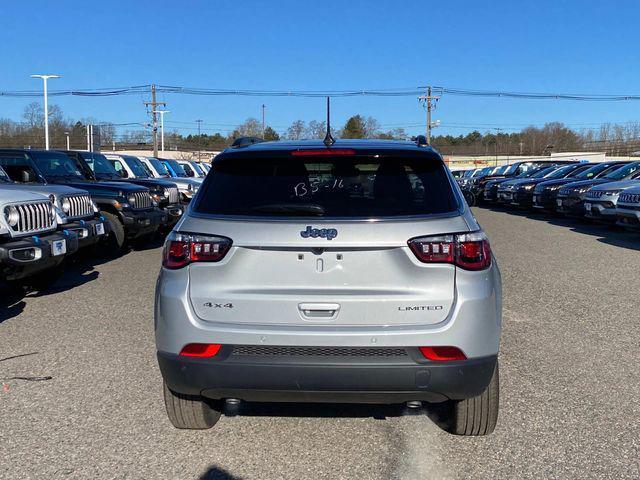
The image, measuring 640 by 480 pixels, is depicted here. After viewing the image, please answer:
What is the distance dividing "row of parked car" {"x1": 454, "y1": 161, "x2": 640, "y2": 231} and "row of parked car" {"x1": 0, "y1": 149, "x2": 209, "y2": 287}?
18.4ft

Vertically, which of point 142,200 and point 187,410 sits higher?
point 142,200

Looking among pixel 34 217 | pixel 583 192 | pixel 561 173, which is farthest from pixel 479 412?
pixel 561 173

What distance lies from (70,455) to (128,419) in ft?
1.64

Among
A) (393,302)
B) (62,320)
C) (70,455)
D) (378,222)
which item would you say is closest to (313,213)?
(378,222)

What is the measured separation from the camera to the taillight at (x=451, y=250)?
3.02 m

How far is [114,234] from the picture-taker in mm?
10641

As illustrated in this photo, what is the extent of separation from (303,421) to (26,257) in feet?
12.9

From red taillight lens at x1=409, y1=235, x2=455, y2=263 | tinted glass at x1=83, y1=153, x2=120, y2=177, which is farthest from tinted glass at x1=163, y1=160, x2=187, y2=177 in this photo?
red taillight lens at x1=409, y1=235, x2=455, y2=263

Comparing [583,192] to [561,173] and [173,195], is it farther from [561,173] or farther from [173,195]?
[173,195]

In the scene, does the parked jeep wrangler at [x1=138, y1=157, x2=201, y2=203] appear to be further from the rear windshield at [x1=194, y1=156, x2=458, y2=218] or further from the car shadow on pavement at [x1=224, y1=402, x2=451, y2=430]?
the rear windshield at [x1=194, y1=156, x2=458, y2=218]

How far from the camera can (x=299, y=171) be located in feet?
11.2

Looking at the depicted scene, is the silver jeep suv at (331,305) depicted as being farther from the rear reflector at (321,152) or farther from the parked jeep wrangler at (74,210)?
the parked jeep wrangler at (74,210)

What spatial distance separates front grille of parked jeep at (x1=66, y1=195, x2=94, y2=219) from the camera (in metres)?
8.49

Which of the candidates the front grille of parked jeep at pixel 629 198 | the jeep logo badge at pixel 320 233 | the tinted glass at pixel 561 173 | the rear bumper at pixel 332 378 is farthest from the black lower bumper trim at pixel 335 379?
the tinted glass at pixel 561 173
